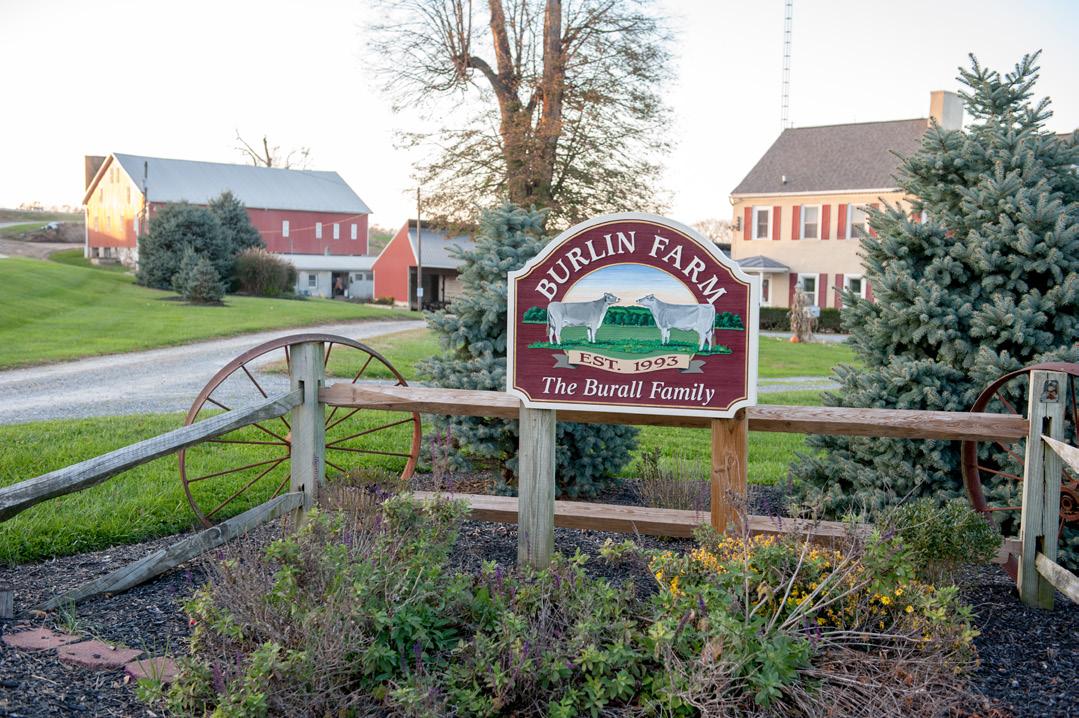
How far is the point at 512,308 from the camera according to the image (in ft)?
15.3

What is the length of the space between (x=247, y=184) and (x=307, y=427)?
177 ft

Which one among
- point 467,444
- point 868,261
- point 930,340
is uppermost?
point 868,261

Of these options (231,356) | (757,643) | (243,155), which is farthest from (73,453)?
(243,155)

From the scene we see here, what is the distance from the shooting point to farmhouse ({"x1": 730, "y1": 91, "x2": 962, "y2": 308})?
118ft

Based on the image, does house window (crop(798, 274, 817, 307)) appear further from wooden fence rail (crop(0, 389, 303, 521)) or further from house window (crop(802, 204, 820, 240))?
wooden fence rail (crop(0, 389, 303, 521))

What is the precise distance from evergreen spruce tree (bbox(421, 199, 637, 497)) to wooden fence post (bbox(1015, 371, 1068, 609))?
9.37ft

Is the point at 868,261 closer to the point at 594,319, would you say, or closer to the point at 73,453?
the point at 594,319

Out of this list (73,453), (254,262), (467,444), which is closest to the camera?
(467,444)

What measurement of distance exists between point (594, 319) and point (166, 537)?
10.1ft

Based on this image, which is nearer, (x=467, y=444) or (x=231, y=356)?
(x=467, y=444)

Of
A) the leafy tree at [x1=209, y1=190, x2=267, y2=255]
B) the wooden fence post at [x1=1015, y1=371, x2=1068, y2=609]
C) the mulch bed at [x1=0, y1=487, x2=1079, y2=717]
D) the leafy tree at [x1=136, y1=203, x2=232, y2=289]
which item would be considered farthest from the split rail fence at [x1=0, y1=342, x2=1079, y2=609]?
the leafy tree at [x1=209, y1=190, x2=267, y2=255]

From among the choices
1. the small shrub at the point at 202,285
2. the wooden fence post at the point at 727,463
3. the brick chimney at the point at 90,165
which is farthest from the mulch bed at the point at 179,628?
the brick chimney at the point at 90,165

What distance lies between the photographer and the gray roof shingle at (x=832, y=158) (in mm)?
35469

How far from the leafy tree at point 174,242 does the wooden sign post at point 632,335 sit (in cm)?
3194
